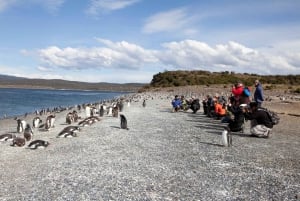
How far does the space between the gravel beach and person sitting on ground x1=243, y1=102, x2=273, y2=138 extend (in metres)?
0.54

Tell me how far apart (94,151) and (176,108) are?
19.8 metres

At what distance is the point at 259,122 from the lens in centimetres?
1723

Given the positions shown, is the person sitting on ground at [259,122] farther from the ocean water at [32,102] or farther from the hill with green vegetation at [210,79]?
the hill with green vegetation at [210,79]

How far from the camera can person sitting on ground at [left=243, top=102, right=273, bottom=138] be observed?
1695 cm

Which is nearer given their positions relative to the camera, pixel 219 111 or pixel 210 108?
pixel 219 111

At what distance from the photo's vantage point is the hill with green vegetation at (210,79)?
8650 cm

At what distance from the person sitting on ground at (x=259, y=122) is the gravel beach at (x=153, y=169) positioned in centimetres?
54

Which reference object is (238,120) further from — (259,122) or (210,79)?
(210,79)

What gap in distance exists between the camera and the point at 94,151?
45.1 feet

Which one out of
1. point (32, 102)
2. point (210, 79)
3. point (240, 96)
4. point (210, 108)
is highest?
point (210, 79)

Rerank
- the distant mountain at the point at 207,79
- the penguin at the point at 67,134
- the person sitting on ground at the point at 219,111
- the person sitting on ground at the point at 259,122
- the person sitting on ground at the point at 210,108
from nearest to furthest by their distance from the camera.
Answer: the person sitting on ground at the point at 259,122
the penguin at the point at 67,134
the person sitting on ground at the point at 219,111
the person sitting on ground at the point at 210,108
the distant mountain at the point at 207,79

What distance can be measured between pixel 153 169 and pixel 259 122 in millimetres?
8005

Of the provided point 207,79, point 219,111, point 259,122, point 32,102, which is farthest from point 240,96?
point 207,79

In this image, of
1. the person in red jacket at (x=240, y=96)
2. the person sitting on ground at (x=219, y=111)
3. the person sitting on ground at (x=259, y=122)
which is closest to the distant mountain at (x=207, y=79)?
the person sitting on ground at (x=219, y=111)
